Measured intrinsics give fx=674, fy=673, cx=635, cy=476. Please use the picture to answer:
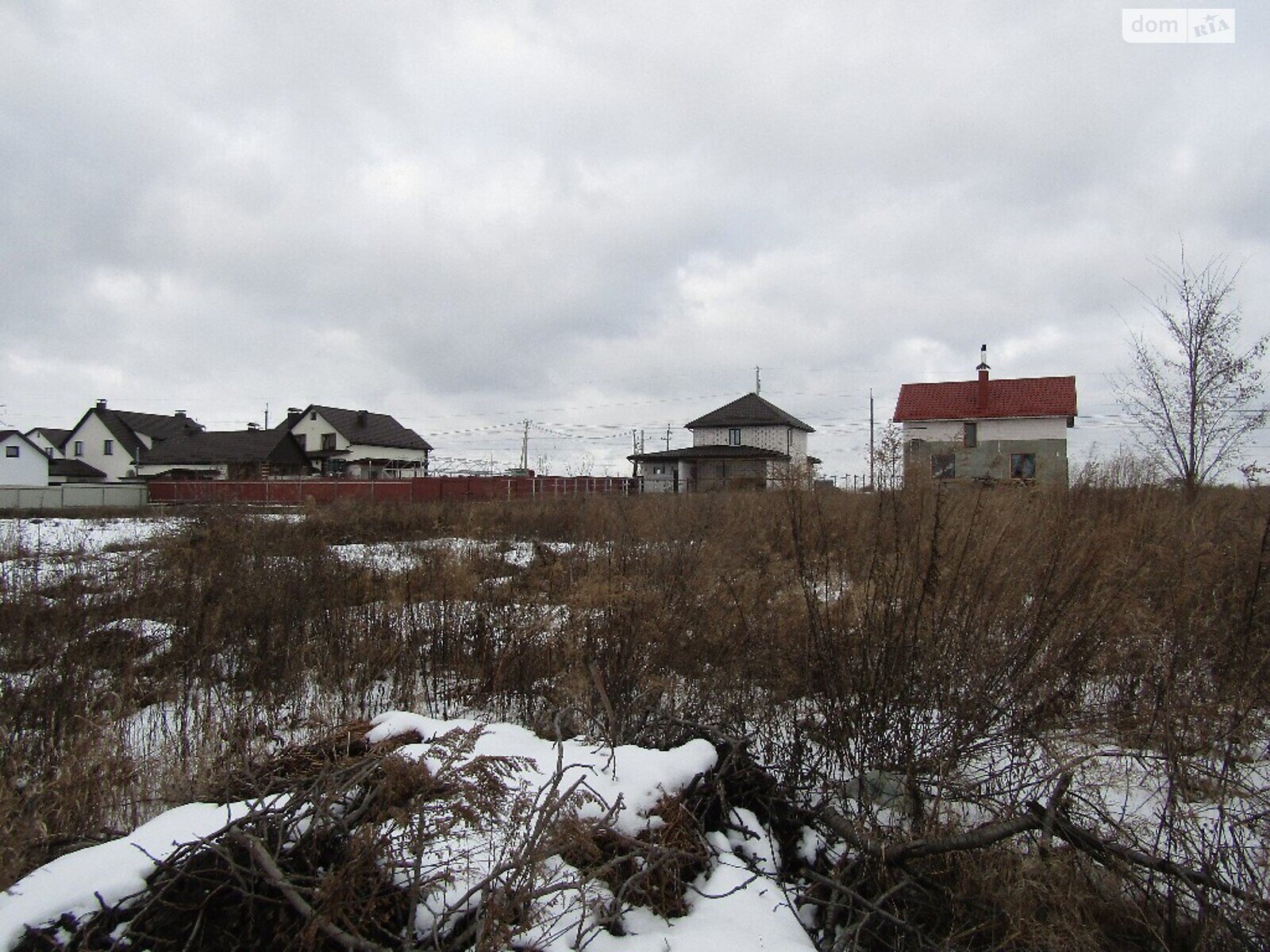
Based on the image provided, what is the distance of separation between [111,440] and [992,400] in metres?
61.7

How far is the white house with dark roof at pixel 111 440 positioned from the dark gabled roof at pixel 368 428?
14022 millimetres

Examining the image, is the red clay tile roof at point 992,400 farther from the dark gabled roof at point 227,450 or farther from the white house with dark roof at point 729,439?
the dark gabled roof at point 227,450

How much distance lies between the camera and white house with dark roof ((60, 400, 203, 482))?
52.8 metres

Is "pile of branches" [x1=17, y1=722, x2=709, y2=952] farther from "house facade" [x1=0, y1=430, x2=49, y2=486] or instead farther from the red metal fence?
"house facade" [x1=0, y1=430, x2=49, y2=486]

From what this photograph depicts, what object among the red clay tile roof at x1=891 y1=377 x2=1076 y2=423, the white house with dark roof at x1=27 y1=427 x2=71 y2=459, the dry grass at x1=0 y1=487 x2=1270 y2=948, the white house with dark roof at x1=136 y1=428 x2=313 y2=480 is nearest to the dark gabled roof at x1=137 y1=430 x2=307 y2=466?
the white house with dark roof at x1=136 y1=428 x2=313 y2=480

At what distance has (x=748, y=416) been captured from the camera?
45.7 m

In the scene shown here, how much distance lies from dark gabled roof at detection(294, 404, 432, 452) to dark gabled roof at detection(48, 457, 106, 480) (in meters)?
16.6

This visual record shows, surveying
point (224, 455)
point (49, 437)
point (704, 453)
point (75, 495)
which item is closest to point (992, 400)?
point (704, 453)

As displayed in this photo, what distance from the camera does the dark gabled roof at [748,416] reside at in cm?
4500

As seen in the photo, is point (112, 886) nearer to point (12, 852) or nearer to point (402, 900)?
point (12, 852)

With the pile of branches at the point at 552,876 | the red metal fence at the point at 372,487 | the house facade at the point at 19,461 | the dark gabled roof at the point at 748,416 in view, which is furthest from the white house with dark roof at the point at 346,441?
the pile of branches at the point at 552,876

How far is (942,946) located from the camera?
100 inches

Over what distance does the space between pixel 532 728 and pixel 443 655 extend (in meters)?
1.49

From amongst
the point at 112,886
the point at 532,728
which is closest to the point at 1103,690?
the point at 532,728
